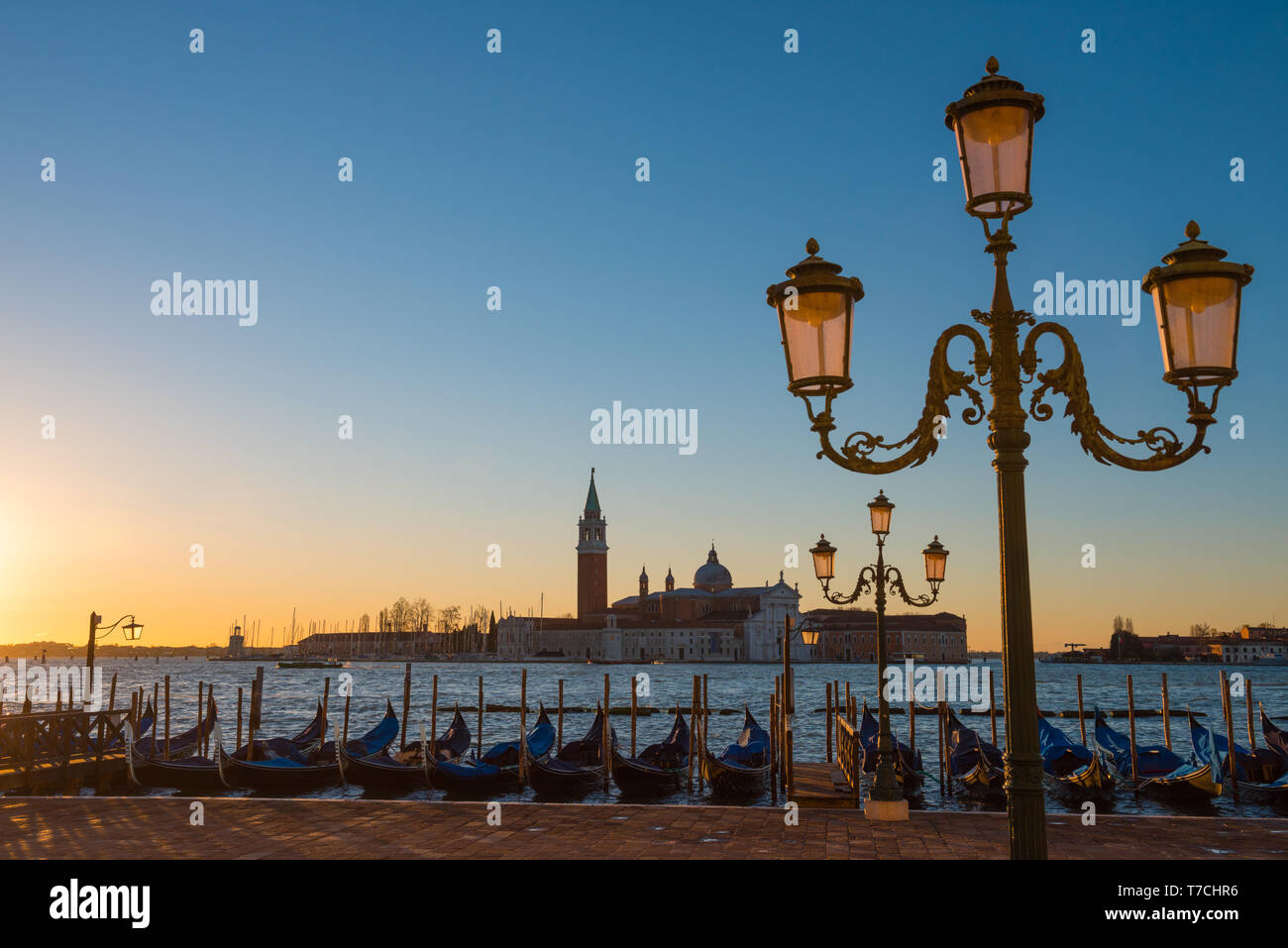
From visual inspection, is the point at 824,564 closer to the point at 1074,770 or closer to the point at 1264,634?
the point at 1074,770

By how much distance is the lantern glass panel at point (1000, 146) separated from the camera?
11.3ft

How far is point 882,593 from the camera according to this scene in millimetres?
10664

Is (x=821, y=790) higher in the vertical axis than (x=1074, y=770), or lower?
higher

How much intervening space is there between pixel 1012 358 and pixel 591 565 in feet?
385

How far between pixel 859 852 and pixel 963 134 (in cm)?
603

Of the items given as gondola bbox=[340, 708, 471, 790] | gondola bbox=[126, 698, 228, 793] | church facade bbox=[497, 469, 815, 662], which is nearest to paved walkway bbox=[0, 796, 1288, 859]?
gondola bbox=[126, 698, 228, 793]

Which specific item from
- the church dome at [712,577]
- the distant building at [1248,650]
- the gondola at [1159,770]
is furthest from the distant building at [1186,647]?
the gondola at [1159,770]

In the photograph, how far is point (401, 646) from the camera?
472ft

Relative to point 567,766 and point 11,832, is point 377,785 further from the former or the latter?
point 11,832

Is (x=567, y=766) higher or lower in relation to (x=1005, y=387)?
lower

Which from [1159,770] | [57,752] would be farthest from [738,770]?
[57,752]

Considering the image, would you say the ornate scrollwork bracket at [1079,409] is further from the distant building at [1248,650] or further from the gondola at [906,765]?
the distant building at [1248,650]

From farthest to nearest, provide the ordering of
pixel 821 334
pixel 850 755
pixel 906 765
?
pixel 906 765 → pixel 850 755 → pixel 821 334
